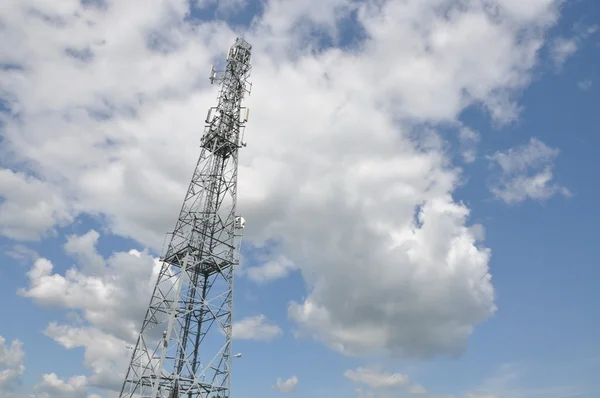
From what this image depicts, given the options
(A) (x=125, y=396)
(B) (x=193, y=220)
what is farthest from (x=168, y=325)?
(B) (x=193, y=220)

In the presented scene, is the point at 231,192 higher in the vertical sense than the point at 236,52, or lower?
lower

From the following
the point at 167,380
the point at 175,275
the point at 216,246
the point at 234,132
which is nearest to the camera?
the point at 167,380

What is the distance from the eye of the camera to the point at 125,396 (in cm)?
4512

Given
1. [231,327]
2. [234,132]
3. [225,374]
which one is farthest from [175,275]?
[234,132]

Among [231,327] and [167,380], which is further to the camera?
[231,327]

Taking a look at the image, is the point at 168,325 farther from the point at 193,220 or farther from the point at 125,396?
the point at 193,220

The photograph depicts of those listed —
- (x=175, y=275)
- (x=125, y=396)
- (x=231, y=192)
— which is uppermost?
(x=231, y=192)

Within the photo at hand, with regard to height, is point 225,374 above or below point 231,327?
below

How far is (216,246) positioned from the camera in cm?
5278

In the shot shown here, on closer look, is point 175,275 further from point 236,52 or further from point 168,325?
point 236,52

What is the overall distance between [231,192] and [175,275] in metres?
12.5

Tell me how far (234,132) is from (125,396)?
32.4 meters

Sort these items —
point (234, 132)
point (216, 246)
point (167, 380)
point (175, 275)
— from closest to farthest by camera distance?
point (167, 380) < point (175, 275) < point (216, 246) < point (234, 132)

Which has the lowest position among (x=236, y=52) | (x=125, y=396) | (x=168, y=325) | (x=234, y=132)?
(x=125, y=396)
